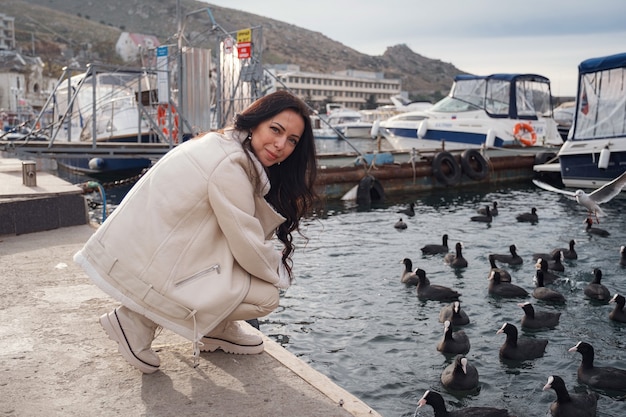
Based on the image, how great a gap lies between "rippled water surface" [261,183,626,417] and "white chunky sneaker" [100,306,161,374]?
301cm

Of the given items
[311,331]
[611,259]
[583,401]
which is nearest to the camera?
[583,401]

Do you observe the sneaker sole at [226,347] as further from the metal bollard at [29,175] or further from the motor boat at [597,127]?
the motor boat at [597,127]

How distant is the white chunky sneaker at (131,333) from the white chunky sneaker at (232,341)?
1.68 ft

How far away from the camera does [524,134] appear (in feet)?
106

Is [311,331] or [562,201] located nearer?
[311,331]

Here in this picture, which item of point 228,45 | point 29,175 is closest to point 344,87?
point 228,45

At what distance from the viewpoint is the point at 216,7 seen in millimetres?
193375

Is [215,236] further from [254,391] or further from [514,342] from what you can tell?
[514,342]

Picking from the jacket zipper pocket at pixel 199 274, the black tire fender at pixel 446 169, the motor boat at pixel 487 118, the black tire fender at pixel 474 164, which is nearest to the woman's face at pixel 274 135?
the jacket zipper pocket at pixel 199 274

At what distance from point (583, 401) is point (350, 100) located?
443 feet

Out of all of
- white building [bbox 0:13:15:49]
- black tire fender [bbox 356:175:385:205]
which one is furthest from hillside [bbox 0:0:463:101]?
black tire fender [bbox 356:175:385:205]

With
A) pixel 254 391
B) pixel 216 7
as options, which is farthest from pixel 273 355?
pixel 216 7

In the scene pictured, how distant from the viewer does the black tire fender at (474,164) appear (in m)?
26.5

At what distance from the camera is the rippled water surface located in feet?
23.6
